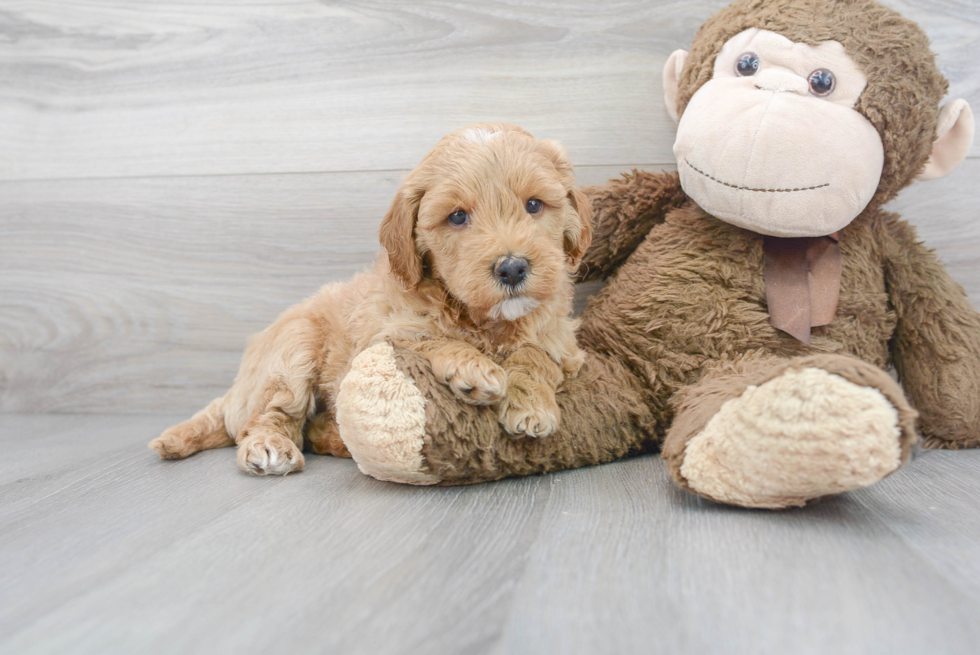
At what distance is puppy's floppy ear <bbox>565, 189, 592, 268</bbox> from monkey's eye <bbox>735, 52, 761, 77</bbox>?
462mm

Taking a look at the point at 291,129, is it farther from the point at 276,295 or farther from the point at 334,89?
the point at 276,295

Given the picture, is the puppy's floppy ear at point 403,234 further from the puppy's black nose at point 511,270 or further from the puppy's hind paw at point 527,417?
the puppy's hind paw at point 527,417

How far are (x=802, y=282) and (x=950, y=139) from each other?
50cm

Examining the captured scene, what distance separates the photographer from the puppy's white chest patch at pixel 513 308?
1402mm

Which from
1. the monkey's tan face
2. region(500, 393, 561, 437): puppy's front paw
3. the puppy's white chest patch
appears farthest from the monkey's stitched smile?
region(500, 393, 561, 437): puppy's front paw

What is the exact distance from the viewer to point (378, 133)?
2168 millimetres

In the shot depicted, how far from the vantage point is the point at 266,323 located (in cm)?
229

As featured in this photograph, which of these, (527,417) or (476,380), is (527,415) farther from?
(476,380)

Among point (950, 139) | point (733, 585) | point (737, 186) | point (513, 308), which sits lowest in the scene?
point (733, 585)

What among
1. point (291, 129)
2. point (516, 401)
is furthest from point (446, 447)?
point (291, 129)

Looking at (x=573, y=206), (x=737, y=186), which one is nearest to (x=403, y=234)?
(x=573, y=206)

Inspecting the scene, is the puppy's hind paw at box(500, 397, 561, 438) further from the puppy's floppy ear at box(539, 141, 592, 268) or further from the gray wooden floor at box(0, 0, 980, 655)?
the puppy's floppy ear at box(539, 141, 592, 268)

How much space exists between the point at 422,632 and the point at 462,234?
842 millimetres

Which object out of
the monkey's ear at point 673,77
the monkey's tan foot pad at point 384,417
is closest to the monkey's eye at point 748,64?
the monkey's ear at point 673,77
